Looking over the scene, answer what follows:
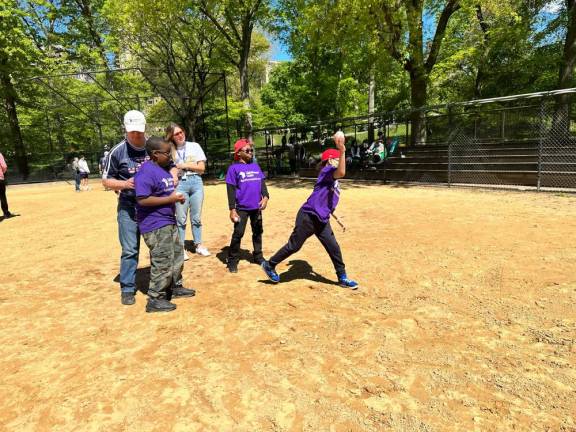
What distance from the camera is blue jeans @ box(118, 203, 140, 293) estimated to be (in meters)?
4.09

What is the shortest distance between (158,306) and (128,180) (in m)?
1.37

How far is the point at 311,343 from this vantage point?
10.7 feet

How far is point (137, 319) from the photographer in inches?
Answer: 151

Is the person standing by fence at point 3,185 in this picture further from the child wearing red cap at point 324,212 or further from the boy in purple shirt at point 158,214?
the child wearing red cap at point 324,212

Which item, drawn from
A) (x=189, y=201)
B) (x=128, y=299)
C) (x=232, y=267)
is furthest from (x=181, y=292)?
(x=189, y=201)

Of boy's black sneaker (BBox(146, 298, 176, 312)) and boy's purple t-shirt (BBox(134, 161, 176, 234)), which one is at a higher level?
boy's purple t-shirt (BBox(134, 161, 176, 234))

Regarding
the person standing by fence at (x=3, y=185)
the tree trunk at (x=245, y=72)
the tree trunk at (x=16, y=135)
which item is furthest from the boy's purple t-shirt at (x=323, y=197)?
the tree trunk at (x=16, y=135)

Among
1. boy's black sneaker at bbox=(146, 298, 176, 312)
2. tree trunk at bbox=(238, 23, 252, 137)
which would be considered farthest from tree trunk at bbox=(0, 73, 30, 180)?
boy's black sneaker at bbox=(146, 298, 176, 312)

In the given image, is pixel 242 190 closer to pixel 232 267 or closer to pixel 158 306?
pixel 232 267

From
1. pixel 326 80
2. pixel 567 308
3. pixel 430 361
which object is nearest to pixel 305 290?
pixel 430 361

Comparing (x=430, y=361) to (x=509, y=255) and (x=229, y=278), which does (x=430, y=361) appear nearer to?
(x=229, y=278)

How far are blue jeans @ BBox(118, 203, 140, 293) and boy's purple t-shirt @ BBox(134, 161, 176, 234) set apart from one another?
0.92 feet

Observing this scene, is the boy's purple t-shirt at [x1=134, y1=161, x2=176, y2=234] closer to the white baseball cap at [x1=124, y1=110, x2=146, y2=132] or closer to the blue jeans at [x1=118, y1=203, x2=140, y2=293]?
the blue jeans at [x1=118, y1=203, x2=140, y2=293]

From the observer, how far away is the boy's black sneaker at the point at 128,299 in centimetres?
422
